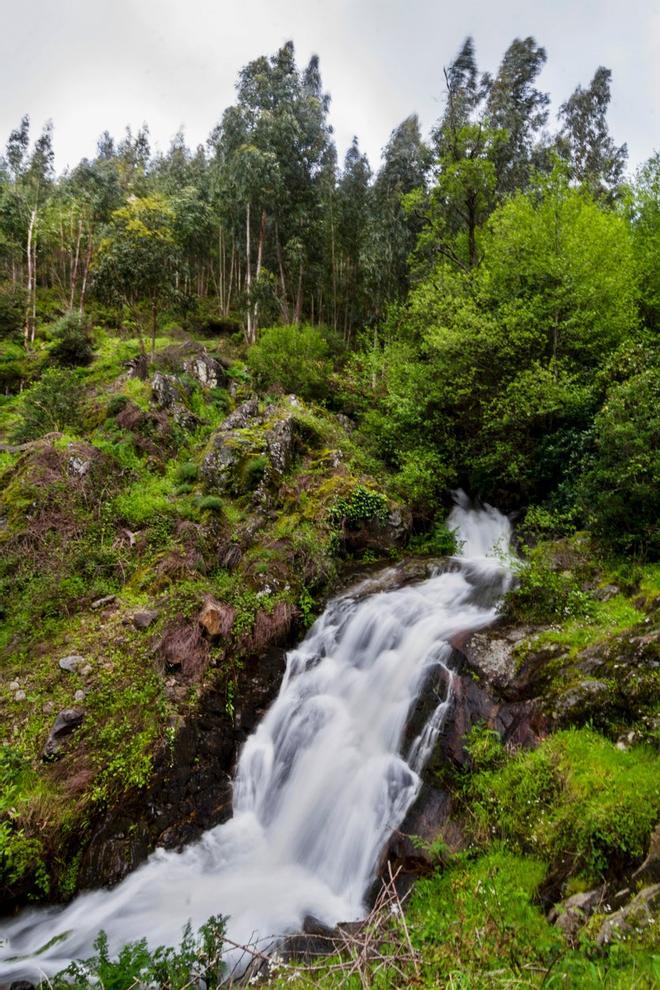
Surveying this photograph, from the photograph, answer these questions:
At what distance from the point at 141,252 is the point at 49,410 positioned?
7295mm

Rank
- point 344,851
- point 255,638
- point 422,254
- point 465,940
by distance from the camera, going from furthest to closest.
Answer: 1. point 422,254
2. point 255,638
3. point 344,851
4. point 465,940

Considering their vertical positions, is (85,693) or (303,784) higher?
(85,693)

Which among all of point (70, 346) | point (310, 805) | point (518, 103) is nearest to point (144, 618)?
point (310, 805)

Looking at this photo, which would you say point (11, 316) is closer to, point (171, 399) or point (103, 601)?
point (171, 399)

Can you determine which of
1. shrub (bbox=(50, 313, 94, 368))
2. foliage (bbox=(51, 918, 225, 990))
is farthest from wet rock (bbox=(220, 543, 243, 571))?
shrub (bbox=(50, 313, 94, 368))

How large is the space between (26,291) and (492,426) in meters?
22.9

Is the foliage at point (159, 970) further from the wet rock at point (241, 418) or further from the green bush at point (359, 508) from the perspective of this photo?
the wet rock at point (241, 418)

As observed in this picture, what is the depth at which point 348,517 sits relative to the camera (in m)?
10.7

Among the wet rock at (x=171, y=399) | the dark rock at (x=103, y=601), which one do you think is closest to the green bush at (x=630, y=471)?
the dark rock at (x=103, y=601)

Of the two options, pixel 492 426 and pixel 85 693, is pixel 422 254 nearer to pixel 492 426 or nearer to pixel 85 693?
pixel 492 426

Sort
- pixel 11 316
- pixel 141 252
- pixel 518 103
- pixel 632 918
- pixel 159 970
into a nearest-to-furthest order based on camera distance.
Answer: pixel 632 918 < pixel 159 970 < pixel 141 252 < pixel 11 316 < pixel 518 103

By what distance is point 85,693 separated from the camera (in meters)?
6.80

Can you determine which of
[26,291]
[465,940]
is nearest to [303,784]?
[465,940]

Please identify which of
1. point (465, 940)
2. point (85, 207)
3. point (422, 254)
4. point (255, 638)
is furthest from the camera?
point (85, 207)
